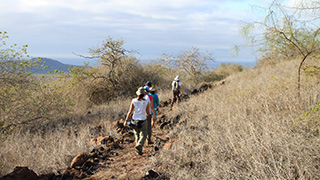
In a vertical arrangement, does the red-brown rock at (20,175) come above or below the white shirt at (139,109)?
below

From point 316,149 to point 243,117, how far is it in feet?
7.66

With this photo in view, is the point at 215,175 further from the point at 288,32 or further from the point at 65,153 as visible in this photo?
the point at 288,32

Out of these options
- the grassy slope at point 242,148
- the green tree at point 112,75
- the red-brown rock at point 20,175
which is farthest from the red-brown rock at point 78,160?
the green tree at point 112,75

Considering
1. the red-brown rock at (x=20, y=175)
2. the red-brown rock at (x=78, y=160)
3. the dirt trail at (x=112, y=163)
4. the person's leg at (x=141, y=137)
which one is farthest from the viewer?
the person's leg at (x=141, y=137)

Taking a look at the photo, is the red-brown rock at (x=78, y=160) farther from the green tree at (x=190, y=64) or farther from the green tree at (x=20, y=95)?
the green tree at (x=190, y=64)

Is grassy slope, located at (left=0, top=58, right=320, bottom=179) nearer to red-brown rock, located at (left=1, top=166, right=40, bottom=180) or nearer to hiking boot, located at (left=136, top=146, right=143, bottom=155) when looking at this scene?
red-brown rock, located at (left=1, top=166, right=40, bottom=180)

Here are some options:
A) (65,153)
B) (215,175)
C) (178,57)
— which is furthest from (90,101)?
(215,175)

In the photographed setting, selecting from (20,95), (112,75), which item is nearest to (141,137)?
(20,95)

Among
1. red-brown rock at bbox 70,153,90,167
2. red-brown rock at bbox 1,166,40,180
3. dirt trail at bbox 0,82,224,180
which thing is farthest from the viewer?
red-brown rock at bbox 70,153,90,167

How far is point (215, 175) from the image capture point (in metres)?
3.41

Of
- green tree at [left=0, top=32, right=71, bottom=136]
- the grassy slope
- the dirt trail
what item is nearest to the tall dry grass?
the grassy slope

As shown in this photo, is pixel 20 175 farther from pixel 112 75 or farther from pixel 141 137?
pixel 112 75

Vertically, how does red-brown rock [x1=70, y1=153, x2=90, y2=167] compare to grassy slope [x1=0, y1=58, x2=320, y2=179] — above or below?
below

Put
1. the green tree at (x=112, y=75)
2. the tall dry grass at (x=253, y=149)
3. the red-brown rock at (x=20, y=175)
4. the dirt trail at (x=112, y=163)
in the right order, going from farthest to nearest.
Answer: the green tree at (x=112, y=75) < the dirt trail at (x=112, y=163) < the red-brown rock at (x=20, y=175) < the tall dry grass at (x=253, y=149)
